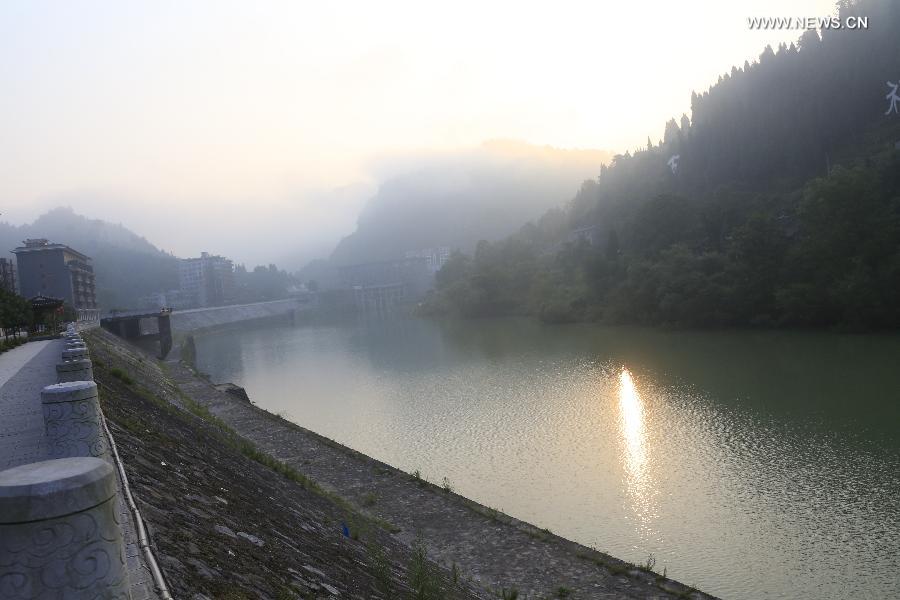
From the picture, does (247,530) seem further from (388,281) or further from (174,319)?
(388,281)

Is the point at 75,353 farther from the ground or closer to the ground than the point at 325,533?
farther from the ground

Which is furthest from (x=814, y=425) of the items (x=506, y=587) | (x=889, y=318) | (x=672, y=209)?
(x=672, y=209)

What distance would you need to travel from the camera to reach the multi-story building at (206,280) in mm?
109750

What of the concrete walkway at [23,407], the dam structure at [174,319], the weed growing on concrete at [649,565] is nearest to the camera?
the concrete walkway at [23,407]

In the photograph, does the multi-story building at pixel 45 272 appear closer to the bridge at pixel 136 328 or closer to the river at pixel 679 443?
the bridge at pixel 136 328

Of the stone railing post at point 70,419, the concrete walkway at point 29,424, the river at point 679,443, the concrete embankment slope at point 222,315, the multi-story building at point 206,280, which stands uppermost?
the multi-story building at point 206,280

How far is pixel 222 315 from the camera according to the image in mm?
74125

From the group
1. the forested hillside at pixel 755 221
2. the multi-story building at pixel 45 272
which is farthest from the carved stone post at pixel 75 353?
the multi-story building at pixel 45 272

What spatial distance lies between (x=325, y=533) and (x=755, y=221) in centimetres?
3211

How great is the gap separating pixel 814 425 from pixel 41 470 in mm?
14590

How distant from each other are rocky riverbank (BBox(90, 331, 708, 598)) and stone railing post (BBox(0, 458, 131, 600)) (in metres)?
Answer: 1.38

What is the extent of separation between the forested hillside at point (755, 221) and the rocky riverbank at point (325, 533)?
81.0 feet

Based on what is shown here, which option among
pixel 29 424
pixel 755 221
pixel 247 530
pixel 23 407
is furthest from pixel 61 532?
pixel 755 221

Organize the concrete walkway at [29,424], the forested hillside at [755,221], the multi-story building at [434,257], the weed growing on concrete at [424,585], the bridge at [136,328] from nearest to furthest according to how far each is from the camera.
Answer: the concrete walkway at [29,424]
the weed growing on concrete at [424,585]
the forested hillside at [755,221]
the bridge at [136,328]
the multi-story building at [434,257]
